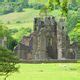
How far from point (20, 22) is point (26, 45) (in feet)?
306

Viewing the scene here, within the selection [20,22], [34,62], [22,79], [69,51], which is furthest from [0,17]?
[22,79]

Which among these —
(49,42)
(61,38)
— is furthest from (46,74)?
(49,42)

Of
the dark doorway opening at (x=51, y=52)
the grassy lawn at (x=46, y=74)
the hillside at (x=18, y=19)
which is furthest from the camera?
the hillside at (x=18, y=19)

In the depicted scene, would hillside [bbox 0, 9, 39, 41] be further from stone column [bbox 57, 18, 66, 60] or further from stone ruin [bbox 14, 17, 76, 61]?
stone column [bbox 57, 18, 66, 60]

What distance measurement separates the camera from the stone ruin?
91062mm

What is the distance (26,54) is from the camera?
3595 inches

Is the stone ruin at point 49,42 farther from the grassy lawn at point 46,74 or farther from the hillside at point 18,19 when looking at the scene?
the hillside at point 18,19

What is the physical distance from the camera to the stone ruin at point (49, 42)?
299 ft

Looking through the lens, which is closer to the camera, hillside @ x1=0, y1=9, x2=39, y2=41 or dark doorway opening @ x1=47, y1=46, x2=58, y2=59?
dark doorway opening @ x1=47, y1=46, x2=58, y2=59

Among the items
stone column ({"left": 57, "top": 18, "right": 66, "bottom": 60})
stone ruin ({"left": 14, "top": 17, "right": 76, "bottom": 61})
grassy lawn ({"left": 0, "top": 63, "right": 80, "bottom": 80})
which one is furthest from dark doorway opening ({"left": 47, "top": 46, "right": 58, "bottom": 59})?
grassy lawn ({"left": 0, "top": 63, "right": 80, "bottom": 80})

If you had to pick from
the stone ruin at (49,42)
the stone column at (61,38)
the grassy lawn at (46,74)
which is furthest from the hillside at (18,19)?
the grassy lawn at (46,74)

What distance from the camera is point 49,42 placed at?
9438 cm

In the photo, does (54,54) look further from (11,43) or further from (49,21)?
(11,43)

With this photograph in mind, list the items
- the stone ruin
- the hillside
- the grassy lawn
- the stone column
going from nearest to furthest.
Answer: the grassy lawn, the stone ruin, the stone column, the hillside
